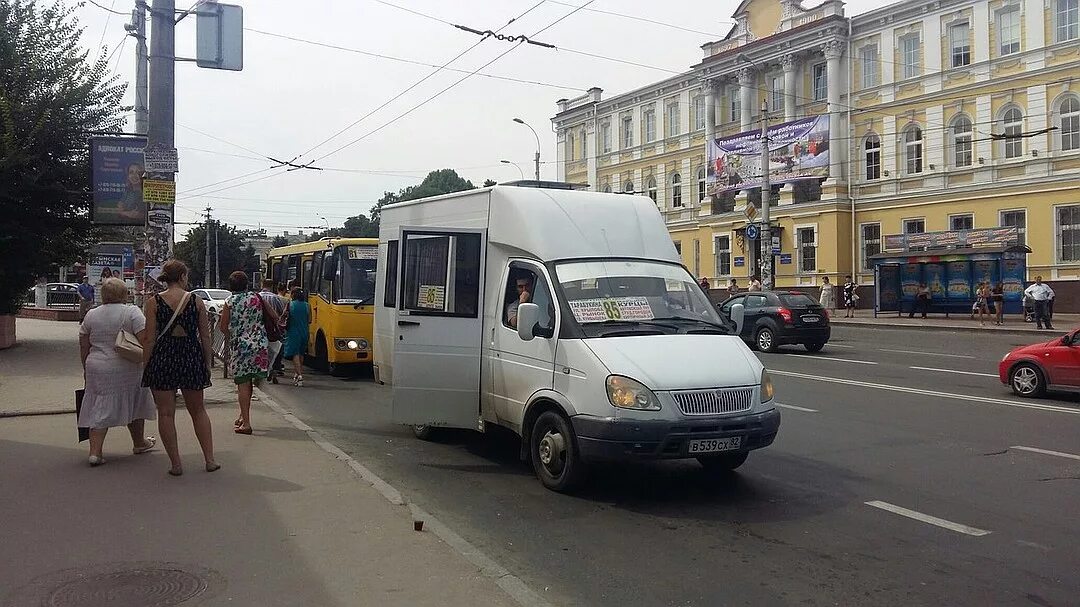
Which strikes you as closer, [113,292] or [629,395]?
[629,395]

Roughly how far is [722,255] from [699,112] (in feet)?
28.4

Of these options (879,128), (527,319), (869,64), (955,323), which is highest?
A: (869,64)

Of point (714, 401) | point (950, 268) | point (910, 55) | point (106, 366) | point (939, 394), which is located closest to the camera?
point (714, 401)

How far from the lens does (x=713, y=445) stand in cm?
652

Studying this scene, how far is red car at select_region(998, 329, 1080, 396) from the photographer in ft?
39.4

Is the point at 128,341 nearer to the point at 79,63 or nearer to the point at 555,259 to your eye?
the point at 555,259

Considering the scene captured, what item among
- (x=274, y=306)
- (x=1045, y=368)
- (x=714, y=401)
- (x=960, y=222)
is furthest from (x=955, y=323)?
(x=714, y=401)

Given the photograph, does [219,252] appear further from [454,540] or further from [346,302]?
[454,540]

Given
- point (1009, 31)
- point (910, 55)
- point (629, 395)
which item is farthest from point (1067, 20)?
point (629, 395)

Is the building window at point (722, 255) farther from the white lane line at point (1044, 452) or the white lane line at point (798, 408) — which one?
the white lane line at point (1044, 452)

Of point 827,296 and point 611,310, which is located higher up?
point 827,296

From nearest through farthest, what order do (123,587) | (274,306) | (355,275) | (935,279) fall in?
(123,587)
(274,306)
(355,275)
(935,279)

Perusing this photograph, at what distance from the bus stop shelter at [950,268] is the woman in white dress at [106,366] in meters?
30.7

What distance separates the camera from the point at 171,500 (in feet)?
20.8
